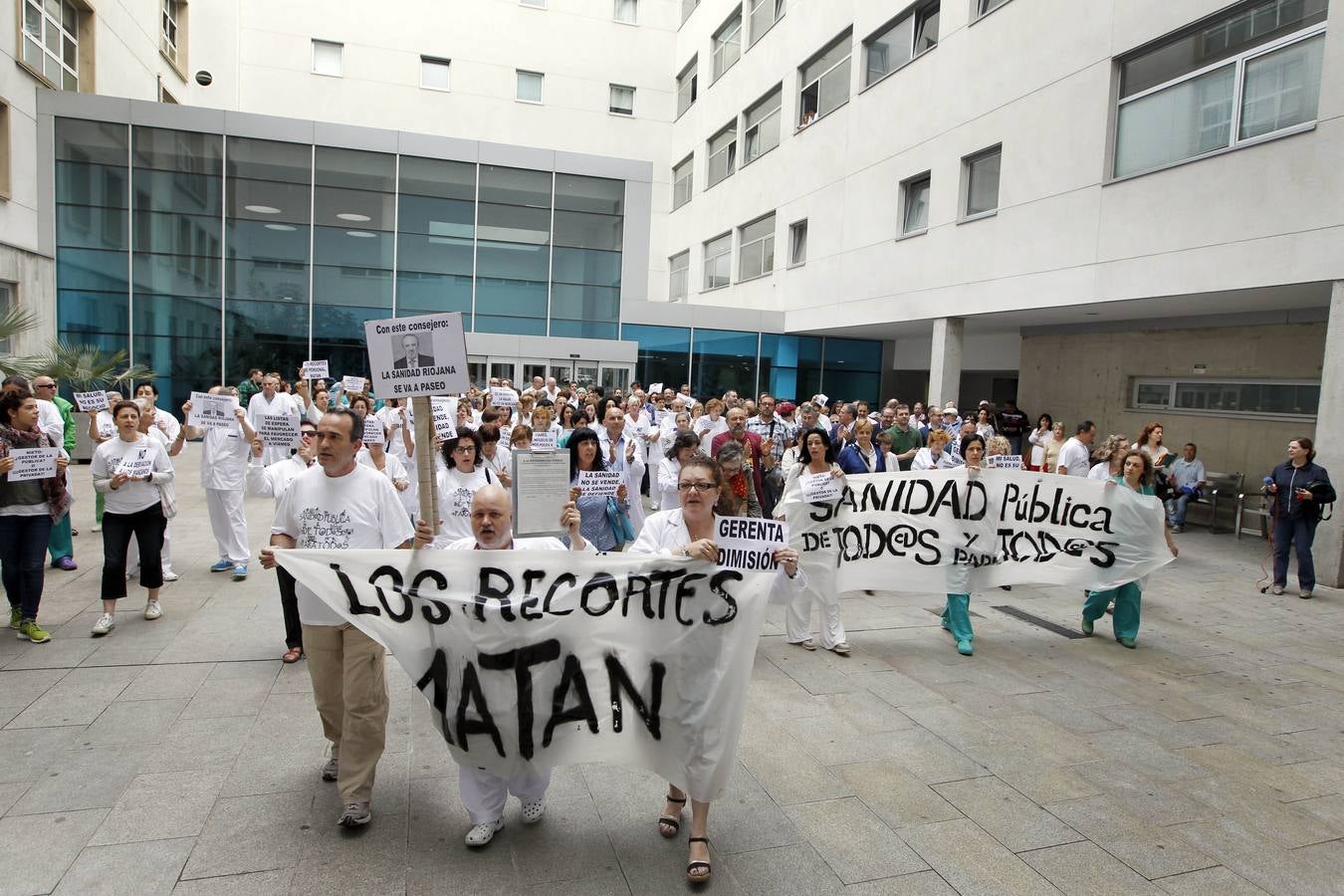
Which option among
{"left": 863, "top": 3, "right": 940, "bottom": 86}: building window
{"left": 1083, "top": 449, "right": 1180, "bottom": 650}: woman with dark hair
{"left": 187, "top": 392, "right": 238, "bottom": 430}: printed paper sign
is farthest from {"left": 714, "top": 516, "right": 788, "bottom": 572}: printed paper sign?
{"left": 863, "top": 3, "right": 940, "bottom": 86}: building window

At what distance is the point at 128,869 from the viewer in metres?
3.48

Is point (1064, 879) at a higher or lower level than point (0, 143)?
lower

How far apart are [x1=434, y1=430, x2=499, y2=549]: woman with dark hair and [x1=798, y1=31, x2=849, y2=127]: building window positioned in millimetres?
18430

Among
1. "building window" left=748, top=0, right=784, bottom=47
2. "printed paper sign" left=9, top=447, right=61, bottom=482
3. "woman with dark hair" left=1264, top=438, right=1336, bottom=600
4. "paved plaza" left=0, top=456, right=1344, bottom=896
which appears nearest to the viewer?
"paved plaza" left=0, top=456, right=1344, bottom=896

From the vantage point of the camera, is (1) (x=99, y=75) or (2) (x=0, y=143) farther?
(1) (x=99, y=75)

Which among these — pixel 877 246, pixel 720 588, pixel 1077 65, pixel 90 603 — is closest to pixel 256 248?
pixel 877 246

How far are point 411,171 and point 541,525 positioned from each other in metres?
22.6

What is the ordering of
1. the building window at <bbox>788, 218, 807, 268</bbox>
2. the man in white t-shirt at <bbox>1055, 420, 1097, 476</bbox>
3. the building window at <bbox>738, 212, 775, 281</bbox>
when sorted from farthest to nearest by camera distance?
the building window at <bbox>738, 212, 775, 281</bbox>, the building window at <bbox>788, 218, 807, 268</bbox>, the man in white t-shirt at <bbox>1055, 420, 1097, 476</bbox>

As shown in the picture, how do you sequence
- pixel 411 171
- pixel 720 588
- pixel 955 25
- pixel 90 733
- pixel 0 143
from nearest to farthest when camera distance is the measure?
pixel 720 588 < pixel 90 733 < pixel 955 25 < pixel 0 143 < pixel 411 171

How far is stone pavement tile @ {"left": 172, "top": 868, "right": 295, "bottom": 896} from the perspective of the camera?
132 inches

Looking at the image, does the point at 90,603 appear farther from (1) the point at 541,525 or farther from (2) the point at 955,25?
(2) the point at 955,25

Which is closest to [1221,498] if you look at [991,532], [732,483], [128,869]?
[991,532]

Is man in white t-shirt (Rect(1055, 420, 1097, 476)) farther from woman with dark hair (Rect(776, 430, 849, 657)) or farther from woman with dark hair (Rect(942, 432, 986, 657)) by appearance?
woman with dark hair (Rect(776, 430, 849, 657))

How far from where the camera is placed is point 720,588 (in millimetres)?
3906
